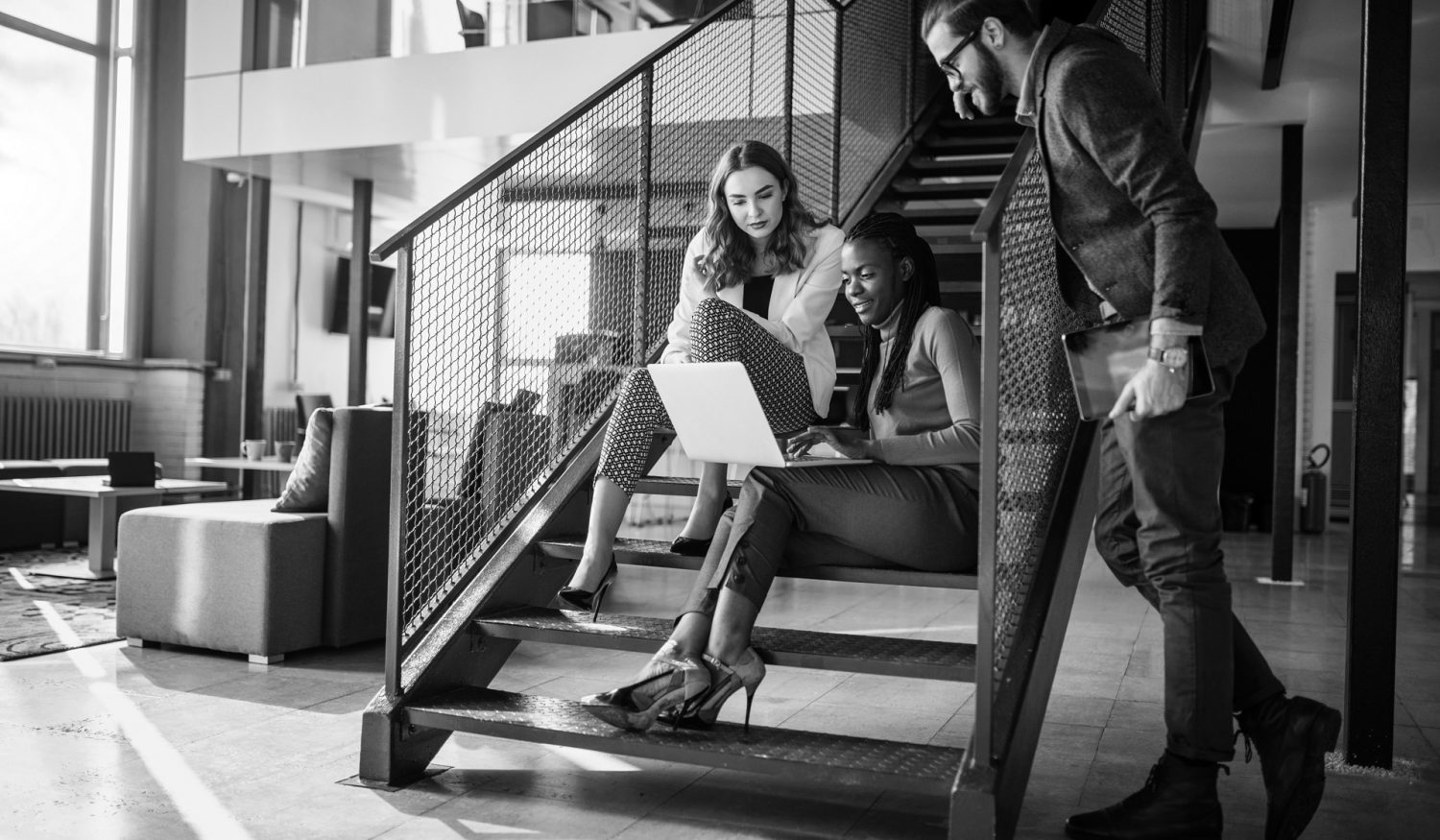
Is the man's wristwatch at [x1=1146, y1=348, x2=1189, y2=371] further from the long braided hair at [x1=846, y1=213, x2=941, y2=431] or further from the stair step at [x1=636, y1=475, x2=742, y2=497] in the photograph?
the stair step at [x1=636, y1=475, x2=742, y2=497]

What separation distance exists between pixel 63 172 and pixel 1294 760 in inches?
395

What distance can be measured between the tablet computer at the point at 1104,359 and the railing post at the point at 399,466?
52.4 inches

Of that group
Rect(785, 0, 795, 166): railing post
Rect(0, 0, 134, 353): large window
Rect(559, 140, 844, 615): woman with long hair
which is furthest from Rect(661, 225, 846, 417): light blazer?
Rect(0, 0, 134, 353): large window

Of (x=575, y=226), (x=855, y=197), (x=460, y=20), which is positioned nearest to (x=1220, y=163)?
(x=855, y=197)

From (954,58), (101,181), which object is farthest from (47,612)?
(101,181)

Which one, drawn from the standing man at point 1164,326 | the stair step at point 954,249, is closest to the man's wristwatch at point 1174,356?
the standing man at point 1164,326

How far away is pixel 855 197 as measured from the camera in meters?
5.34

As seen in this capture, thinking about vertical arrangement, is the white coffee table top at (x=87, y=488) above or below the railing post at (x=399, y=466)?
below

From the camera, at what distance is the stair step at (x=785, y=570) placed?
2.44 m

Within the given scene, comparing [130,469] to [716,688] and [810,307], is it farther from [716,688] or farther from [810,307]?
[716,688]

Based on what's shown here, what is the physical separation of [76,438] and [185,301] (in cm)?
163

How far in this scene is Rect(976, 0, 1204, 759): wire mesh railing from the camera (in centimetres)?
207

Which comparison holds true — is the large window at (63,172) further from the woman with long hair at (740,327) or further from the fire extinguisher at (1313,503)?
the fire extinguisher at (1313,503)

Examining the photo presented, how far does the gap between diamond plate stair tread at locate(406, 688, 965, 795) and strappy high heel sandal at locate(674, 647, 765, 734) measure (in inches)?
1.2
